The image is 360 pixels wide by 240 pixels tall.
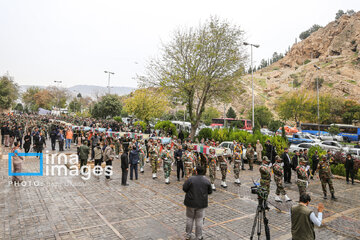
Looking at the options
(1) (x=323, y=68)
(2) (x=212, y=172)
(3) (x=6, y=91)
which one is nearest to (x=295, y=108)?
(1) (x=323, y=68)

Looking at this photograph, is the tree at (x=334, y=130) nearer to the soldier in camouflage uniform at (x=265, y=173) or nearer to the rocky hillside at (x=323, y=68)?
the rocky hillside at (x=323, y=68)

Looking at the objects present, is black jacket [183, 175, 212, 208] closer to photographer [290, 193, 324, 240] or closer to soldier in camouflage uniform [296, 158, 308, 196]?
photographer [290, 193, 324, 240]

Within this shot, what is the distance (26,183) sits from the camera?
1044cm

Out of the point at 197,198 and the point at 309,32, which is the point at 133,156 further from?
the point at 309,32

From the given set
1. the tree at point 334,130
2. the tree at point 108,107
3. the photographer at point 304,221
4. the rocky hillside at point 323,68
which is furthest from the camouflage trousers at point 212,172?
the rocky hillside at point 323,68

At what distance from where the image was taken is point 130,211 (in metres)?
7.82

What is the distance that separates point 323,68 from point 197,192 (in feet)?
332

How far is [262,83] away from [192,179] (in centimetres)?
11048

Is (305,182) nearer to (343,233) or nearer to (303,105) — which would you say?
(343,233)

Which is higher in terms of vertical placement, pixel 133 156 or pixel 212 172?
pixel 133 156

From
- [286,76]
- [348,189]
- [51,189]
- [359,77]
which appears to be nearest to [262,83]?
[286,76]

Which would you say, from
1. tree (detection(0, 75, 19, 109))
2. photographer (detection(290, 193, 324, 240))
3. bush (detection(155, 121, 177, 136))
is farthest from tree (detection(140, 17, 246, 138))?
tree (detection(0, 75, 19, 109))

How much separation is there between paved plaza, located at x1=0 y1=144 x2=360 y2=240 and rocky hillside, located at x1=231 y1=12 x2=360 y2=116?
2338 inches

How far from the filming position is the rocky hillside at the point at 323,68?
76.9 meters
